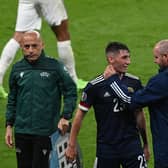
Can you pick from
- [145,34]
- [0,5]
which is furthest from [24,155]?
[0,5]

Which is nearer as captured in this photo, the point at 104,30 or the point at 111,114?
the point at 111,114

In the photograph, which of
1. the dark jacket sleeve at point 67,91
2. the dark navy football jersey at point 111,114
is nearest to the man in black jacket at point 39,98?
the dark jacket sleeve at point 67,91

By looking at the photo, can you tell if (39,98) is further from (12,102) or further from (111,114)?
(111,114)

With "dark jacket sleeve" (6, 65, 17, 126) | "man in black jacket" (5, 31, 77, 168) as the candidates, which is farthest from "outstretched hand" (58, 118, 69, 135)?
"dark jacket sleeve" (6, 65, 17, 126)

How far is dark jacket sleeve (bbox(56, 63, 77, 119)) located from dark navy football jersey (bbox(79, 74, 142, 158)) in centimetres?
29

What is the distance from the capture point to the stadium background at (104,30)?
10492 millimetres

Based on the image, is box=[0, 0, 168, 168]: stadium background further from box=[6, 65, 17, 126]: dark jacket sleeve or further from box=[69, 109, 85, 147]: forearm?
box=[69, 109, 85, 147]: forearm

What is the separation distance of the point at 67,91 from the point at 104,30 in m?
5.40

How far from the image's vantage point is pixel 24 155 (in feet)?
22.1

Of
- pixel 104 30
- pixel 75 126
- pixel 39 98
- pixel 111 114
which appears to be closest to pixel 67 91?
pixel 39 98

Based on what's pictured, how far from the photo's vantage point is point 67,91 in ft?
21.7

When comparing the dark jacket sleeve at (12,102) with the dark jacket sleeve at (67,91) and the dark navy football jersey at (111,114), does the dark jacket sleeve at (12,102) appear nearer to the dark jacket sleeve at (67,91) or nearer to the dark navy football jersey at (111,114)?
the dark jacket sleeve at (67,91)

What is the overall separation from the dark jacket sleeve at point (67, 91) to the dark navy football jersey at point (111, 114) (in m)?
0.29

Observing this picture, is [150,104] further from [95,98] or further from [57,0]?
[57,0]
